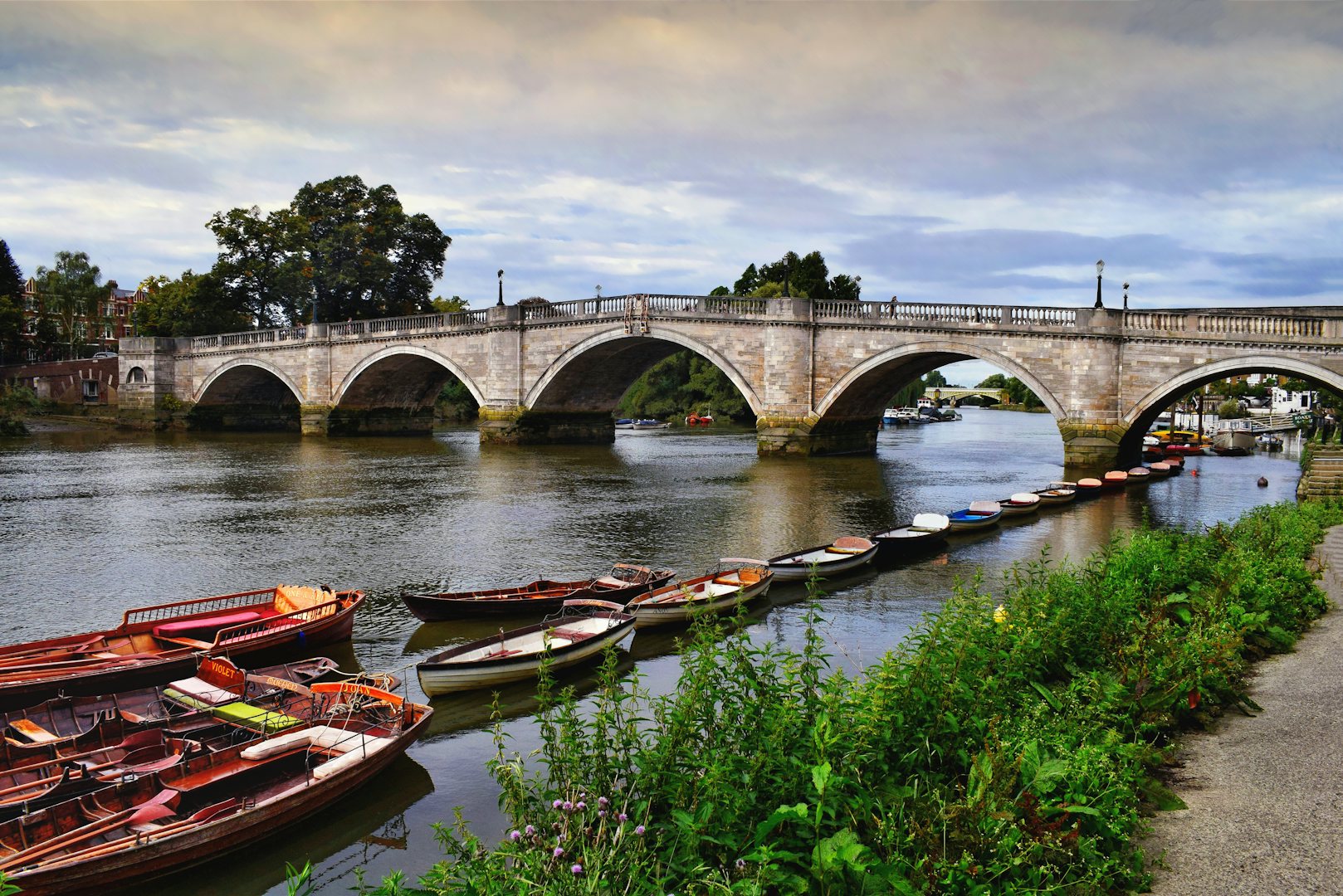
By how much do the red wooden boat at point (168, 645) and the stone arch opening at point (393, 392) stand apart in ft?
122

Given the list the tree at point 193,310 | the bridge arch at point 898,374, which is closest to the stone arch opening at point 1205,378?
the bridge arch at point 898,374

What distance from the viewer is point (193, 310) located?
226 feet

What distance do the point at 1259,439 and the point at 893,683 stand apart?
64.2 meters

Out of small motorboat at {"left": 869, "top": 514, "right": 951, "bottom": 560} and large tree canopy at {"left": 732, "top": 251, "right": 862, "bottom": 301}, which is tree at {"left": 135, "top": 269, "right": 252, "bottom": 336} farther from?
small motorboat at {"left": 869, "top": 514, "right": 951, "bottom": 560}

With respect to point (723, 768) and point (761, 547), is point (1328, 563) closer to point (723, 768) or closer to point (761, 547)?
point (761, 547)

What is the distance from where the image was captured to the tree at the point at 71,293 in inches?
3593

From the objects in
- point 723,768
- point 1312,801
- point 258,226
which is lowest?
point 1312,801

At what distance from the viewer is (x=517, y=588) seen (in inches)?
619

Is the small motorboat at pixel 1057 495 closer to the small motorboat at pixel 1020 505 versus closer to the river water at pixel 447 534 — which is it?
the river water at pixel 447 534

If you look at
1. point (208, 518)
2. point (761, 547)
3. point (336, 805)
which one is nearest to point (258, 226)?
point (208, 518)

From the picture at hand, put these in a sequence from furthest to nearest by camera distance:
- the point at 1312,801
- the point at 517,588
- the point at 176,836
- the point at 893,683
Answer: the point at 517,588
the point at 176,836
the point at 893,683
the point at 1312,801

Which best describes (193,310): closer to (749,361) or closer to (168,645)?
(749,361)

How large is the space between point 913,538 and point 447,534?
36.1 feet


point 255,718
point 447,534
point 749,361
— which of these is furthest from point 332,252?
point 255,718
